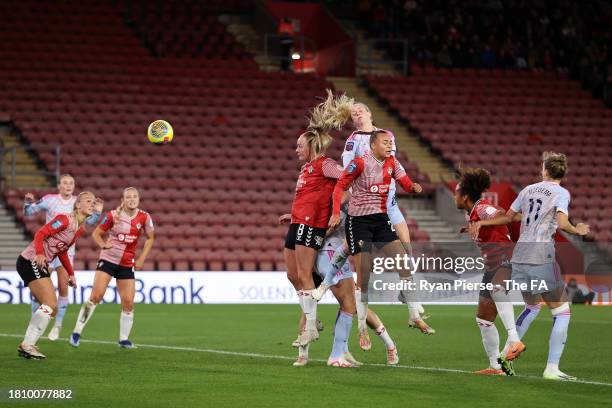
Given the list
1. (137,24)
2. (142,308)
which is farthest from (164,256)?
(137,24)

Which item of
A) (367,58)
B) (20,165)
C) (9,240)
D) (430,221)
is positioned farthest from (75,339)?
(367,58)

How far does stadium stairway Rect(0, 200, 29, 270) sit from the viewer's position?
2523 centimetres

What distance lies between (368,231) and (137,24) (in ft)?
81.2

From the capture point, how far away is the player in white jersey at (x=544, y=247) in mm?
10500

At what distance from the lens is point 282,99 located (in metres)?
32.8

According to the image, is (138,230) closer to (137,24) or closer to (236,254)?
(236,254)

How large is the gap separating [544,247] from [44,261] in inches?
223

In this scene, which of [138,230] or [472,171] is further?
[138,230]

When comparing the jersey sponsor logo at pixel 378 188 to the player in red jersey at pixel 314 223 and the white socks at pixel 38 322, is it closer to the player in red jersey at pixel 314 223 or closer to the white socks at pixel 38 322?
the player in red jersey at pixel 314 223

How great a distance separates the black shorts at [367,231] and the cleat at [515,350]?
1.81 metres

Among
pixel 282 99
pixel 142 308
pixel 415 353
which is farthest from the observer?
pixel 282 99

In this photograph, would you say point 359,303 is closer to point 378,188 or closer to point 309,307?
point 309,307

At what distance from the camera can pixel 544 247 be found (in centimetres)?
1052

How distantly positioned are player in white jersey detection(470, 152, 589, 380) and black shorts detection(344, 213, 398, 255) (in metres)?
1.24
